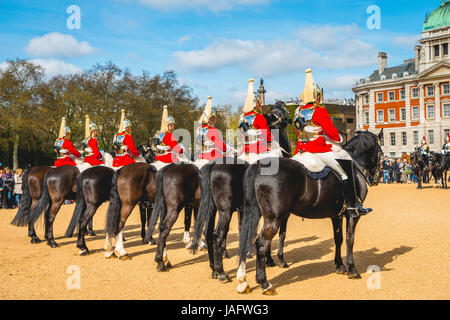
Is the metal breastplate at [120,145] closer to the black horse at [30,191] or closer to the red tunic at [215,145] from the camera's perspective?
the red tunic at [215,145]

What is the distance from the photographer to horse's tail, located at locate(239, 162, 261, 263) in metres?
6.75

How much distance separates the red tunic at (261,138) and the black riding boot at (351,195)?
143cm

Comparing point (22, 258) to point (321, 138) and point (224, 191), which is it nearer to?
point (224, 191)

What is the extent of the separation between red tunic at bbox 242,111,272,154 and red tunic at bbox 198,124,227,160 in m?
1.53

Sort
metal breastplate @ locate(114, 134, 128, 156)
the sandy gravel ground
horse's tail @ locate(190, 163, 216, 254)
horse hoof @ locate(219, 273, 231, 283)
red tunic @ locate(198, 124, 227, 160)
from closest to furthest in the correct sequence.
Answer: the sandy gravel ground < horse hoof @ locate(219, 273, 231, 283) < horse's tail @ locate(190, 163, 216, 254) < red tunic @ locate(198, 124, 227, 160) < metal breastplate @ locate(114, 134, 128, 156)

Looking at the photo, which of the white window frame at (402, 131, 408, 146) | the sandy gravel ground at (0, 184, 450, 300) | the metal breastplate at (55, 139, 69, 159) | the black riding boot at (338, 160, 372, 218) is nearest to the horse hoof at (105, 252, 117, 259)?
the sandy gravel ground at (0, 184, 450, 300)

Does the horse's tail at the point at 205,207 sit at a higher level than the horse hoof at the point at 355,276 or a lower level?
higher

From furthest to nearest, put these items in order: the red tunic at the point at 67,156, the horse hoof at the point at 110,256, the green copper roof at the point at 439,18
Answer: the green copper roof at the point at 439,18
the red tunic at the point at 67,156
the horse hoof at the point at 110,256

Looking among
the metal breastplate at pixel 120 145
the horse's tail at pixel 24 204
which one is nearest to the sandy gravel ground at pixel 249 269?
the horse's tail at pixel 24 204

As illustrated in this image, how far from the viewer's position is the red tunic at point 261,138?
8.09 meters

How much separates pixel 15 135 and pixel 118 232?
3406 centimetres

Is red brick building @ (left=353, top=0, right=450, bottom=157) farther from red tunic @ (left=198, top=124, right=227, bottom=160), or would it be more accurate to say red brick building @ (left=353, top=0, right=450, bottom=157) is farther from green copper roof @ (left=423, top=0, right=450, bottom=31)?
red tunic @ (left=198, top=124, right=227, bottom=160)

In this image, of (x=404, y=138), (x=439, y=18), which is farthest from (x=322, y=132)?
(x=439, y=18)

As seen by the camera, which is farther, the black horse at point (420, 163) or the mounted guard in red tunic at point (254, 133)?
the black horse at point (420, 163)
